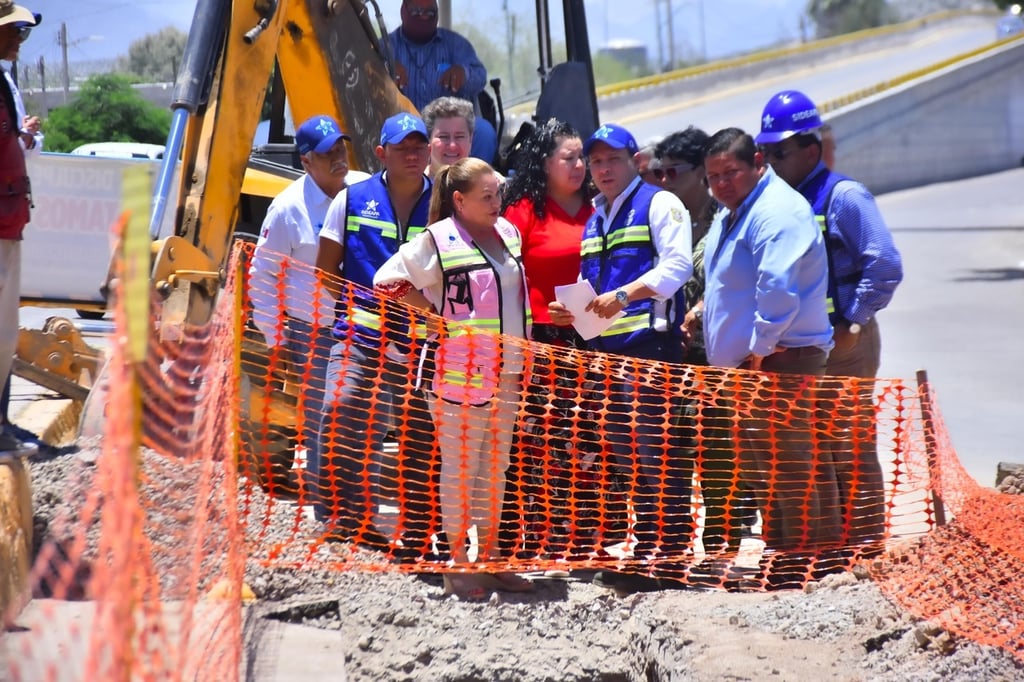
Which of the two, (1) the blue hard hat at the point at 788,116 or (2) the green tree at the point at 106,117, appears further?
(2) the green tree at the point at 106,117

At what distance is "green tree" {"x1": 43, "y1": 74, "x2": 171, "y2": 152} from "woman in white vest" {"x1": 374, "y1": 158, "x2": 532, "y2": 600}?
69.1 feet

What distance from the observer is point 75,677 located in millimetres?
3701

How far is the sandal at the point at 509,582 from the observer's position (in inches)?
218

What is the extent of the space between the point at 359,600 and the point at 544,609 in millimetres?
748

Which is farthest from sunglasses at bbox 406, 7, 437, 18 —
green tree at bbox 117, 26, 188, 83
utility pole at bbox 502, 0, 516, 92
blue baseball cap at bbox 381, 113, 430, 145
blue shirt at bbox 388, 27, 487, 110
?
green tree at bbox 117, 26, 188, 83

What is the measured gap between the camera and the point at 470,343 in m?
5.45

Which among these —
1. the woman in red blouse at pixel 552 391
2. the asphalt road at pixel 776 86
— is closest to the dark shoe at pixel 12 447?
the woman in red blouse at pixel 552 391

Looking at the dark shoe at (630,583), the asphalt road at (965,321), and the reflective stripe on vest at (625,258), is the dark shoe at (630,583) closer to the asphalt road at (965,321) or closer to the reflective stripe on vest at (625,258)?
the reflective stripe on vest at (625,258)

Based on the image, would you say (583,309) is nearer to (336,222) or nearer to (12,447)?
(336,222)

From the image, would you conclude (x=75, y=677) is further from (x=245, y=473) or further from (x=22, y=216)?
(x=22, y=216)

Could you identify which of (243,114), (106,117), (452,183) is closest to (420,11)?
(243,114)

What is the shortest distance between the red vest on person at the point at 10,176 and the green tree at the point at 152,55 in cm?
2563

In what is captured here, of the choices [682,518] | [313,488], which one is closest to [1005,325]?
[682,518]

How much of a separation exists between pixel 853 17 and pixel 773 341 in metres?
91.9
